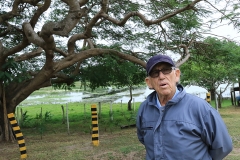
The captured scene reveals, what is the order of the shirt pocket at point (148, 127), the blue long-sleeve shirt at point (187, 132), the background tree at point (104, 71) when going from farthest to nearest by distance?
the background tree at point (104, 71) < the shirt pocket at point (148, 127) < the blue long-sleeve shirt at point (187, 132)

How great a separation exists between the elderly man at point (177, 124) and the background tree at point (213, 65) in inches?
312

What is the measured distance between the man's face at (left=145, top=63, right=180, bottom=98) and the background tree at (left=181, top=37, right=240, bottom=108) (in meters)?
7.91

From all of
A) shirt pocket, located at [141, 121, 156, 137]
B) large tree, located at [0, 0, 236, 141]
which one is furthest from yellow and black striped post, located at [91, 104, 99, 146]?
shirt pocket, located at [141, 121, 156, 137]

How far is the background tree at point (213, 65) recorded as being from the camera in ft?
34.1

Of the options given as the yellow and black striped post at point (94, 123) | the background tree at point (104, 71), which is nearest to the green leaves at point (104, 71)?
the background tree at point (104, 71)

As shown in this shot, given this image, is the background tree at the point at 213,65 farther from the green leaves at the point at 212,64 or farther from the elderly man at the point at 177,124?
the elderly man at the point at 177,124

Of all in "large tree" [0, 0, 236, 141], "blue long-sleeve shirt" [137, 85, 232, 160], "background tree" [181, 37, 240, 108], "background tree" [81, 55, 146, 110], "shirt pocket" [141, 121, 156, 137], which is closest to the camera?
"blue long-sleeve shirt" [137, 85, 232, 160]

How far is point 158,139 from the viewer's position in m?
1.80

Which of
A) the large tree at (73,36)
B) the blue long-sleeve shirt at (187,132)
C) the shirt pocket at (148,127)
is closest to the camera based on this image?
the blue long-sleeve shirt at (187,132)

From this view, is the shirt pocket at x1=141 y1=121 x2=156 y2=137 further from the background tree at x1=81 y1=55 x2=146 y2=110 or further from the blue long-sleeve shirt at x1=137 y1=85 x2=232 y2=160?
the background tree at x1=81 y1=55 x2=146 y2=110

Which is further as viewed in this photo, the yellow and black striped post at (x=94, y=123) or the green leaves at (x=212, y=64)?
the green leaves at (x=212, y=64)

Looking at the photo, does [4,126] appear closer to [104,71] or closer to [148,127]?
[104,71]

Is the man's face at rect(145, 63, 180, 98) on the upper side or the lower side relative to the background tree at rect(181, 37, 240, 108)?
lower

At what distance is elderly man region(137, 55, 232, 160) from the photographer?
174 cm
